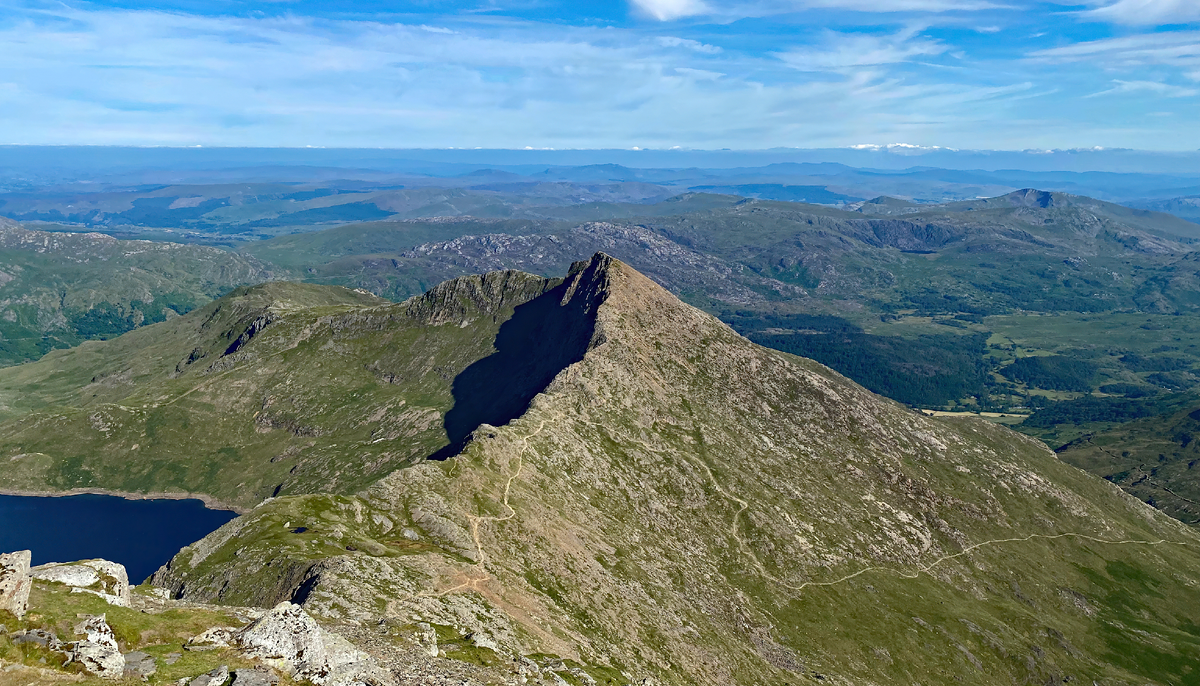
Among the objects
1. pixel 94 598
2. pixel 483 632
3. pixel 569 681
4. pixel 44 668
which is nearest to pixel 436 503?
pixel 483 632

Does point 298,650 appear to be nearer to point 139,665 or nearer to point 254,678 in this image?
point 254,678

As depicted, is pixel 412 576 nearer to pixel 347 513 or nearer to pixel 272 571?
pixel 272 571

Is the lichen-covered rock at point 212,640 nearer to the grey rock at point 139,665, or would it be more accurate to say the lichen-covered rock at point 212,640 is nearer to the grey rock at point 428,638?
the grey rock at point 139,665

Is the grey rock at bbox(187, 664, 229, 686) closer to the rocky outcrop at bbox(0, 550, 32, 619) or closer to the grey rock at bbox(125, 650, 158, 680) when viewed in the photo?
the grey rock at bbox(125, 650, 158, 680)

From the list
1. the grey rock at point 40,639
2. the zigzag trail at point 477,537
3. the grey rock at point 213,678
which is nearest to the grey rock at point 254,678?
the grey rock at point 213,678

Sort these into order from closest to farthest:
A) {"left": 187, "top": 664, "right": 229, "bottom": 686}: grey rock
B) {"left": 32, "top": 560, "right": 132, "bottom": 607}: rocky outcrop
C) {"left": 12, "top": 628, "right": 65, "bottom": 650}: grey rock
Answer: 1. {"left": 12, "top": 628, "right": 65, "bottom": 650}: grey rock
2. {"left": 187, "top": 664, "right": 229, "bottom": 686}: grey rock
3. {"left": 32, "top": 560, "right": 132, "bottom": 607}: rocky outcrop

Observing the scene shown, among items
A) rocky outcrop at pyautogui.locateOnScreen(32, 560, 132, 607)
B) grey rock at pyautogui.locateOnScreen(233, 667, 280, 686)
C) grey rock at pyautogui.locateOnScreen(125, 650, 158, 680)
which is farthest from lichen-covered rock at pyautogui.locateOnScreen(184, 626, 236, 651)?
rocky outcrop at pyautogui.locateOnScreen(32, 560, 132, 607)

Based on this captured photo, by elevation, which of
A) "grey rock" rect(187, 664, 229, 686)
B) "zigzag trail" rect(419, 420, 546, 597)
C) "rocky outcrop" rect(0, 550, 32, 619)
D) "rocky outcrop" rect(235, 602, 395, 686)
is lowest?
"zigzag trail" rect(419, 420, 546, 597)
